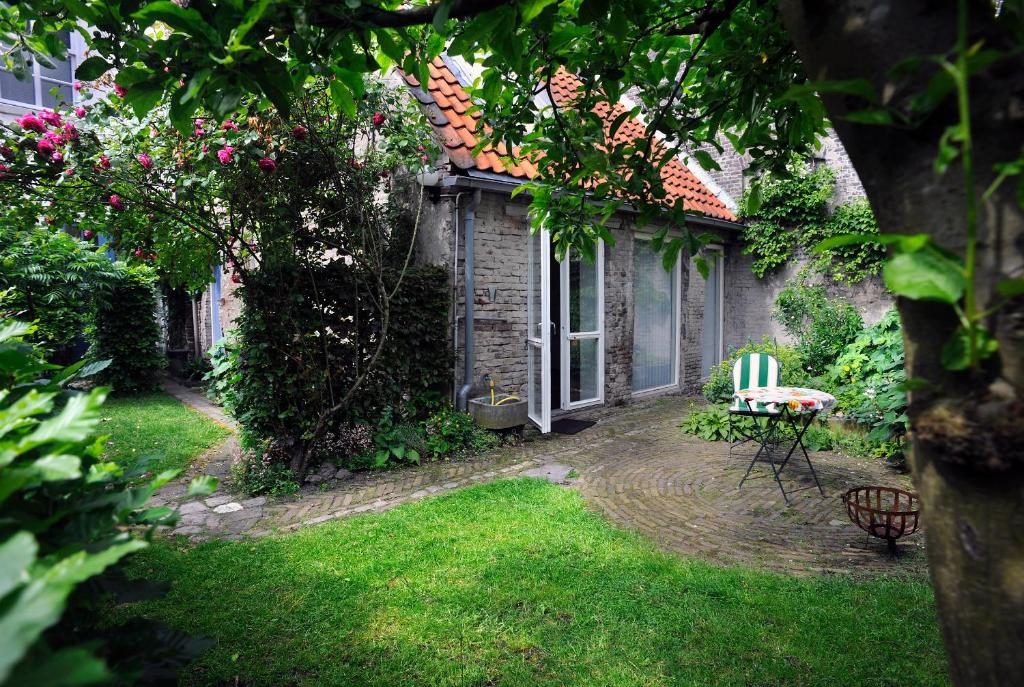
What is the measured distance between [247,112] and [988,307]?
605cm

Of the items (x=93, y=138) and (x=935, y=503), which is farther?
(x=93, y=138)

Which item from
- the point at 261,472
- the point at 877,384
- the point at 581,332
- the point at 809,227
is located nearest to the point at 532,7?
the point at 261,472

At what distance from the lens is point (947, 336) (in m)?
0.92

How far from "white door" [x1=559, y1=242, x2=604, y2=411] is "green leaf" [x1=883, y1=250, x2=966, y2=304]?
727 cm

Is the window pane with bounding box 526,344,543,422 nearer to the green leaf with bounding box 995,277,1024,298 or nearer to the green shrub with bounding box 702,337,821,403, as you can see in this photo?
the green shrub with bounding box 702,337,821,403

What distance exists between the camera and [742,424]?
7152 mm

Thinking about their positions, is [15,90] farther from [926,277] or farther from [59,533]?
[926,277]

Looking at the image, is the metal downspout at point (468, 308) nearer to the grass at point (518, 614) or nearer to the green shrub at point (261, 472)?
the green shrub at point (261, 472)

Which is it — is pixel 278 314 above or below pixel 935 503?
above

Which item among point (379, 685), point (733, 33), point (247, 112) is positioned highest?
point (247, 112)

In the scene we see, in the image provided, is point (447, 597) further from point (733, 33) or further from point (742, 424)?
point (742, 424)

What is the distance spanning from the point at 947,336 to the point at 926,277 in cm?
17

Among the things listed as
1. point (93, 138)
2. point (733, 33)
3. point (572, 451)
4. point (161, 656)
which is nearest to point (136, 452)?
point (93, 138)

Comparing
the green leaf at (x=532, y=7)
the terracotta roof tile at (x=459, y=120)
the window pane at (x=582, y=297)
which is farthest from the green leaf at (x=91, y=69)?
the window pane at (x=582, y=297)
